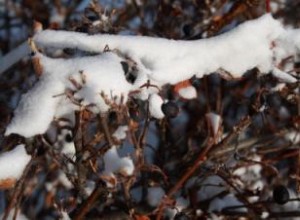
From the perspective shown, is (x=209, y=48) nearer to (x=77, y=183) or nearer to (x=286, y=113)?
(x=77, y=183)

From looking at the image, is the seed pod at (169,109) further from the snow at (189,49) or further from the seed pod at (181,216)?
the seed pod at (181,216)

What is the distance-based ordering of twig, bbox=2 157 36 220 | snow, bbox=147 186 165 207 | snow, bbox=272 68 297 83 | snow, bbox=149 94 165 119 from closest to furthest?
Result: twig, bbox=2 157 36 220
snow, bbox=149 94 165 119
snow, bbox=272 68 297 83
snow, bbox=147 186 165 207

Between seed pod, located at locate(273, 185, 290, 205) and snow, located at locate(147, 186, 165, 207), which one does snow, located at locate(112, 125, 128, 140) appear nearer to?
snow, located at locate(147, 186, 165, 207)

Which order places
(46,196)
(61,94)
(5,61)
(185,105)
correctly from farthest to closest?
(185,105), (46,196), (5,61), (61,94)

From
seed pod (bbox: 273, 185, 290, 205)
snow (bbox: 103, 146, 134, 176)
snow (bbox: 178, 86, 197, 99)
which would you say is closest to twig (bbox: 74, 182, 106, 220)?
snow (bbox: 103, 146, 134, 176)

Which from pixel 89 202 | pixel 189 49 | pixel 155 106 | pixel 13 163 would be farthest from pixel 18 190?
pixel 189 49

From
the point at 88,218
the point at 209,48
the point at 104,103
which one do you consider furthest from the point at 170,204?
the point at 209,48
